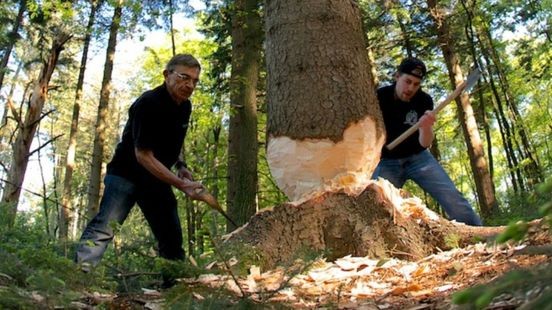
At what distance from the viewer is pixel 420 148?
165 inches

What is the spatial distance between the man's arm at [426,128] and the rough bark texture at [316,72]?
440 mm

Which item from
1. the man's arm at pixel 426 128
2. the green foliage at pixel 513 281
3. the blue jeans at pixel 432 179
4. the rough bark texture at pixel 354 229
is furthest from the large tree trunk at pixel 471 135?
the green foliage at pixel 513 281

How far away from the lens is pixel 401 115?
160 inches

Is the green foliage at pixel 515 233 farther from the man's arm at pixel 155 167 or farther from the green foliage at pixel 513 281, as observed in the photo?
the man's arm at pixel 155 167

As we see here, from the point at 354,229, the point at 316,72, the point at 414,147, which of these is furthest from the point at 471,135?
the point at 354,229

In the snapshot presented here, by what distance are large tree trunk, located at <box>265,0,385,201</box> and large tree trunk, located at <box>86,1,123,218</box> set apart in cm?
662

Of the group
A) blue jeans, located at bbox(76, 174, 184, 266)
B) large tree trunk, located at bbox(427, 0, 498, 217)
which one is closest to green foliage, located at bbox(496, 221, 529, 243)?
blue jeans, located at bbox(76, 174, 184, 266)

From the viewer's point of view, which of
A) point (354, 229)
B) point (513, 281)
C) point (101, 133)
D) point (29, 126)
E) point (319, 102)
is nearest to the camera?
point (513, 281)

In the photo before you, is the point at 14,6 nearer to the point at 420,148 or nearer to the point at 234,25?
the point at 234,25

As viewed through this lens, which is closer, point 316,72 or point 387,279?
point 387,279

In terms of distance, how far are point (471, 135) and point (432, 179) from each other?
21.2ft

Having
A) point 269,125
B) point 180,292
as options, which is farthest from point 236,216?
point 180,292

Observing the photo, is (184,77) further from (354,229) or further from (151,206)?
(354,229)

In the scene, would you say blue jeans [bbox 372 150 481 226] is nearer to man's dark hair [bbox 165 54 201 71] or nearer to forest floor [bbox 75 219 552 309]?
forest floor [bbox 75 219 552 309]
